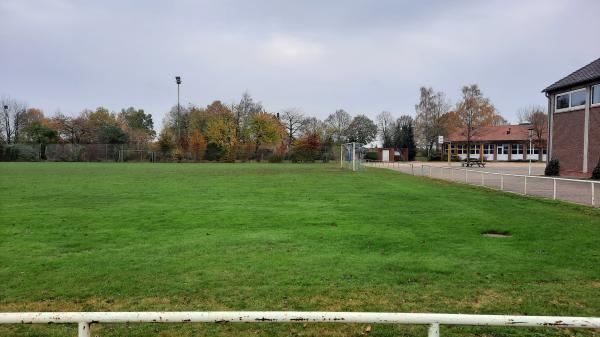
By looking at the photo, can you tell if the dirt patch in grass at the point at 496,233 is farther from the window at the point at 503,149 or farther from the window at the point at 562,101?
the window at the point at 503,149

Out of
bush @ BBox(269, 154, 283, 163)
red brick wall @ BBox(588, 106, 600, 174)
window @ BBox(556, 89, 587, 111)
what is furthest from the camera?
bush @ BBox(269, 154, 283, 163)

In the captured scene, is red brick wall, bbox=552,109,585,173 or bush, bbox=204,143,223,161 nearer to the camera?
red brick wall, bbox=552,109,585,173

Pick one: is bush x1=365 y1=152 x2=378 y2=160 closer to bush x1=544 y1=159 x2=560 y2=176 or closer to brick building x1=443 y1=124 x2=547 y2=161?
brick building x1=443 y1=124 x2=547 y2=161

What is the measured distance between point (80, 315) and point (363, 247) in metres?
6.37

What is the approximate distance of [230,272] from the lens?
21.6 feet

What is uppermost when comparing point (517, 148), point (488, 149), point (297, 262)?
point (517, 148)

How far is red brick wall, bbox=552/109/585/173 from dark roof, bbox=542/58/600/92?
193 cm

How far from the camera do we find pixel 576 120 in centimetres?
2964

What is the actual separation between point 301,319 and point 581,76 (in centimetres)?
3336

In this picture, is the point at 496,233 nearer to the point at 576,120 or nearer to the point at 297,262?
the point at 297,262

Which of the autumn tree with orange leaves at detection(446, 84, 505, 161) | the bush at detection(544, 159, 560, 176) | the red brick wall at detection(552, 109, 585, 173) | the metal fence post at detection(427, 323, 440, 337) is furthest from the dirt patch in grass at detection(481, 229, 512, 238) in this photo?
the autumn tree with orange leaves at detection(446, 84, 505, 161)

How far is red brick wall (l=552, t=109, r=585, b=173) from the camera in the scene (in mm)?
29156

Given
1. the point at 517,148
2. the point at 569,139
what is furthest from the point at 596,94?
the point at 517,148

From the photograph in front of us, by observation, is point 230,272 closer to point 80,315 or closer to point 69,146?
point 80,315
